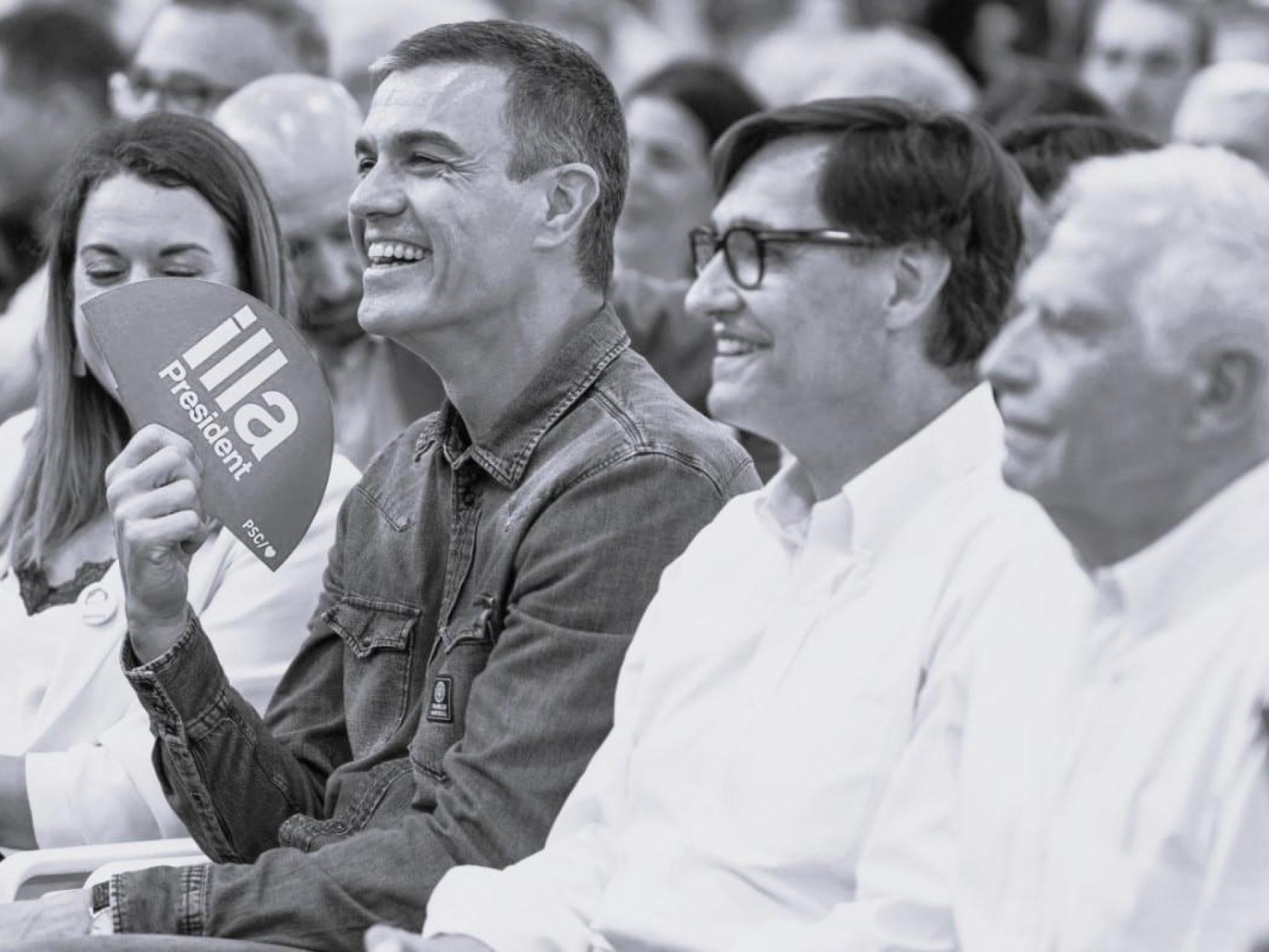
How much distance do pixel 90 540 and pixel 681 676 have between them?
1412 mm

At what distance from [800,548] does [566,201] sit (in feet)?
2.40

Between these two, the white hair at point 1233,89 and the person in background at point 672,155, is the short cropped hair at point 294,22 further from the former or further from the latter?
the white hair at point 1233,89

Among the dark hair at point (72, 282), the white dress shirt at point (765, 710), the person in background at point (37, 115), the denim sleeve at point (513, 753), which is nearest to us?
the white dress shirt at point (765, 710)

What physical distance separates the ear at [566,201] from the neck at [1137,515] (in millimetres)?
1029

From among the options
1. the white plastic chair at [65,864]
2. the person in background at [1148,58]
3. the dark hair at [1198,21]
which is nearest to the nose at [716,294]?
the white plastic chair at [65,864]

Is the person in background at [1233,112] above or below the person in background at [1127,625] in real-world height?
below

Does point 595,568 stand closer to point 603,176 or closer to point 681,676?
point 681,676

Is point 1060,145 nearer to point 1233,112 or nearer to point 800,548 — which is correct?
point 1233,112

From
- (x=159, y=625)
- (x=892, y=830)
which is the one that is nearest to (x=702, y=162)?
(x=159, y=625)

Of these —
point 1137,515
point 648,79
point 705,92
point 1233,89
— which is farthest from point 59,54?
point 1137,515

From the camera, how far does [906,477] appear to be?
2.38 meters

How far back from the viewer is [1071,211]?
6.91ft

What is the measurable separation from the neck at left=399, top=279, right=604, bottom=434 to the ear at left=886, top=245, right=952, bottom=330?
2.02ft

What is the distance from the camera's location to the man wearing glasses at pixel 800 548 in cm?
229
